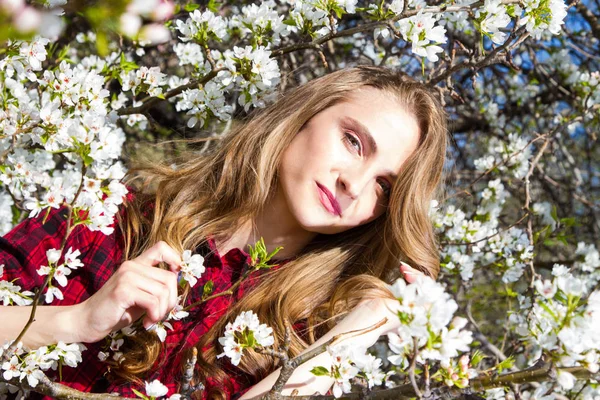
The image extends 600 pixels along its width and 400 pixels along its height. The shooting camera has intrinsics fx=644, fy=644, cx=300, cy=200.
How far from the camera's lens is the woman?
1.77 meters

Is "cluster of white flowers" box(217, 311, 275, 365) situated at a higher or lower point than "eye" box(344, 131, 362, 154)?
lower

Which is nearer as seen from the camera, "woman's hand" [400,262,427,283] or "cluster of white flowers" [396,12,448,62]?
"woman's hand" [400,262,427,283]

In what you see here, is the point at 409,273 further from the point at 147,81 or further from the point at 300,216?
the point at 147,81

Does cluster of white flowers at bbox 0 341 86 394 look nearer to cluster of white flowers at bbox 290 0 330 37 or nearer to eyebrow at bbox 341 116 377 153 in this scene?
eyebrow at bbox 341 116 377 153

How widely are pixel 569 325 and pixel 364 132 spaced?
0.99 m

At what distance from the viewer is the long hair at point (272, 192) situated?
6.14ft

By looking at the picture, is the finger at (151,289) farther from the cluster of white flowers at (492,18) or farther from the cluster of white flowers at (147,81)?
the cluster of white flowers at (492,18)

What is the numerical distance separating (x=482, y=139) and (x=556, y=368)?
3051 mm

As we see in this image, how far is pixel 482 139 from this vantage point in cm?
389

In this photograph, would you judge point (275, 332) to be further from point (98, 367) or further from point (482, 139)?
point (482, 139)

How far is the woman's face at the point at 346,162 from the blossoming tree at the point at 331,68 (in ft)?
0.62

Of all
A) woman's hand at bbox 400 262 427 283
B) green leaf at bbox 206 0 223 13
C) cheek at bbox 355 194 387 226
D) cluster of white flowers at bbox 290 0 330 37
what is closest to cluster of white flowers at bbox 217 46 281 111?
cluster of white flowers at bbox 290 0 330 37

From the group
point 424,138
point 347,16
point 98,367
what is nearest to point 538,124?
point 347,16

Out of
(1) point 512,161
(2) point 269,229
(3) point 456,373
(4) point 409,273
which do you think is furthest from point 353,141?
(1) point 512,161
